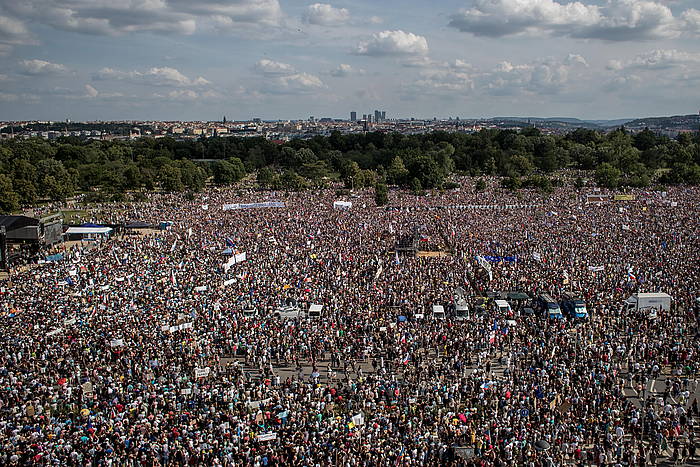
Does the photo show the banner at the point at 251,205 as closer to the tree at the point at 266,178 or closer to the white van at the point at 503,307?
the tree at the point at 266,178

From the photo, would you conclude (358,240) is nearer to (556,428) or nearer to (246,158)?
(556,428)

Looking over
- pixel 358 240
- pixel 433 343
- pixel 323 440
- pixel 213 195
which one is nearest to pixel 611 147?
pixel 213 195

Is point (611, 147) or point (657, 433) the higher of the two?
point (611, 147)

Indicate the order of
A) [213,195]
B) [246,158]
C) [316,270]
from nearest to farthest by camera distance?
[316,270] < [213,195] < [246,158]

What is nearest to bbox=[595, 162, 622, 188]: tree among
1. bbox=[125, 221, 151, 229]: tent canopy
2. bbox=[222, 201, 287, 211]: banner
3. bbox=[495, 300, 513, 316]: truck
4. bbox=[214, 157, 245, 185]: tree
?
bbox=[222, 201, 287, 211]: banner

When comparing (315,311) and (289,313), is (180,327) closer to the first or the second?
(289,313)

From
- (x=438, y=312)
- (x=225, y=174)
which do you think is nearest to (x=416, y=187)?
(x=225, y=174)

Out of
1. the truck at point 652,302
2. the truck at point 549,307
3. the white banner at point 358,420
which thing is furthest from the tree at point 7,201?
the truck at point 652,302
